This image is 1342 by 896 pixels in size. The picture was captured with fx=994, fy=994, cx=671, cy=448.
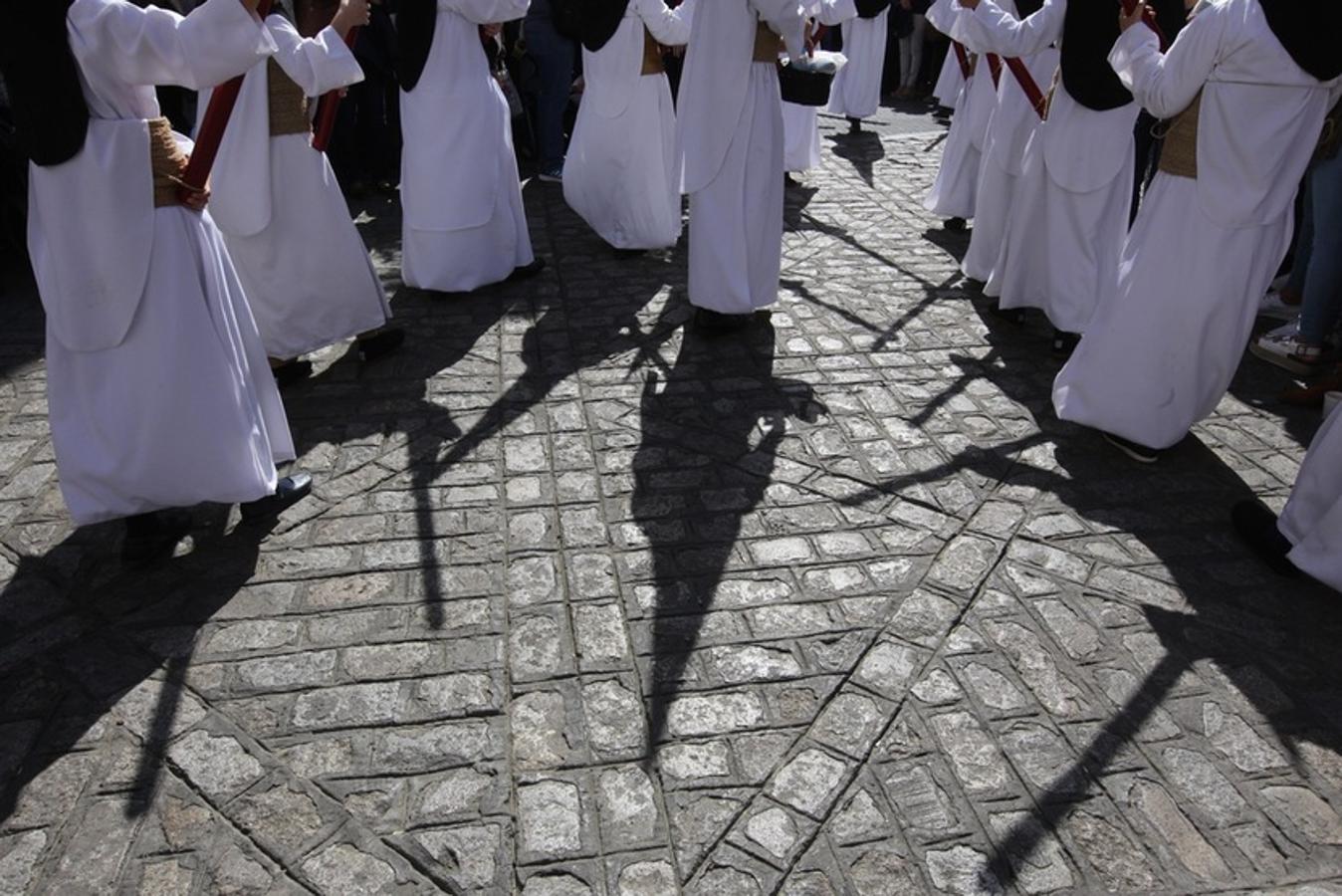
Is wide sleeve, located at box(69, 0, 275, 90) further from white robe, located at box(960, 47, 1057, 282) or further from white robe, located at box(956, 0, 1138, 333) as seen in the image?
white robe, located at box(960, 47, 1057, 282)

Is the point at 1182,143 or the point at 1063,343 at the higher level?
the point at 1182,143

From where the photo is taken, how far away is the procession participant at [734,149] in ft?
16.7

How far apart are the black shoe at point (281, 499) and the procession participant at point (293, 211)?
113 cm

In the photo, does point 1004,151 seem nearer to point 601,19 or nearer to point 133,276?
point 601,19

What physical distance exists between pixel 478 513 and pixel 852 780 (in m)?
1.87

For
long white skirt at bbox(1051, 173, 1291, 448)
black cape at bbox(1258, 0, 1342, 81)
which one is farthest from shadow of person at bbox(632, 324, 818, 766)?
black cape at bbox(1258, 0, 1342, 81)

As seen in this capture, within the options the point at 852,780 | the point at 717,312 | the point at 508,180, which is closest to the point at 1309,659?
the point at 852,780

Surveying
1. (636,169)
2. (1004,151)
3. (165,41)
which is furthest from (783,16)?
(165,41)

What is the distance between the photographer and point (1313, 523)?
11.6 ft

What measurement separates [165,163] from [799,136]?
615 centimetres

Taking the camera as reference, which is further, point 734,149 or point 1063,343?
point 1063,343

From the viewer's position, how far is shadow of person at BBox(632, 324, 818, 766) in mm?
3275

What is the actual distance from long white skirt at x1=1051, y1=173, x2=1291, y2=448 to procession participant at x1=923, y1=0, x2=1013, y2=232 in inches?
110

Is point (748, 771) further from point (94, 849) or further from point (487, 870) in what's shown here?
point (94, 849)
